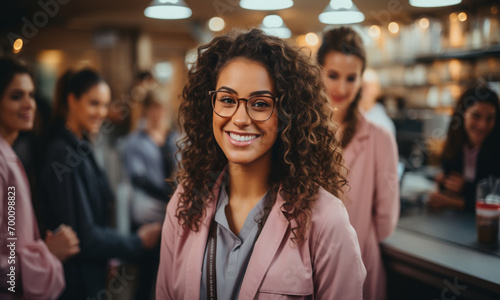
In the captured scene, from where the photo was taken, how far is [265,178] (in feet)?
4.16

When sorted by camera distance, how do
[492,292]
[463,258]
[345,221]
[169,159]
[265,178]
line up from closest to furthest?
[345,221], [265,178], [492,292], [463,258], [169,159]

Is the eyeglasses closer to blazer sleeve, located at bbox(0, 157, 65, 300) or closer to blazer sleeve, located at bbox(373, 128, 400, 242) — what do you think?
blazer sleeve, located at bbox(373, 128, 400, 242)

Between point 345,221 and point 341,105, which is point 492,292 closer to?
point 345,221

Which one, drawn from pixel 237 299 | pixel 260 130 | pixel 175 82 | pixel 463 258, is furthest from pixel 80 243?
pixel 175 82

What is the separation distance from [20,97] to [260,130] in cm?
103

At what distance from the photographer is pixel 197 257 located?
3.89ft

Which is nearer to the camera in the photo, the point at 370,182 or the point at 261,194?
the point at 261,194

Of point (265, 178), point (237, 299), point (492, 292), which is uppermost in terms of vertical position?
point (265, 178)

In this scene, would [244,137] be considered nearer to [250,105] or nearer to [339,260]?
[250,105]

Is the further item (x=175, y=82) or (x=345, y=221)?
(x=175, y=82)

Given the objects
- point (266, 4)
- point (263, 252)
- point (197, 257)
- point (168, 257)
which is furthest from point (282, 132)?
point (266, 4)

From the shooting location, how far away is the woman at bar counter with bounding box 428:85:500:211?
92.4 inches

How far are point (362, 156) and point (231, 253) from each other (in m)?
0.79

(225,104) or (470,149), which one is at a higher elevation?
(225,104)
